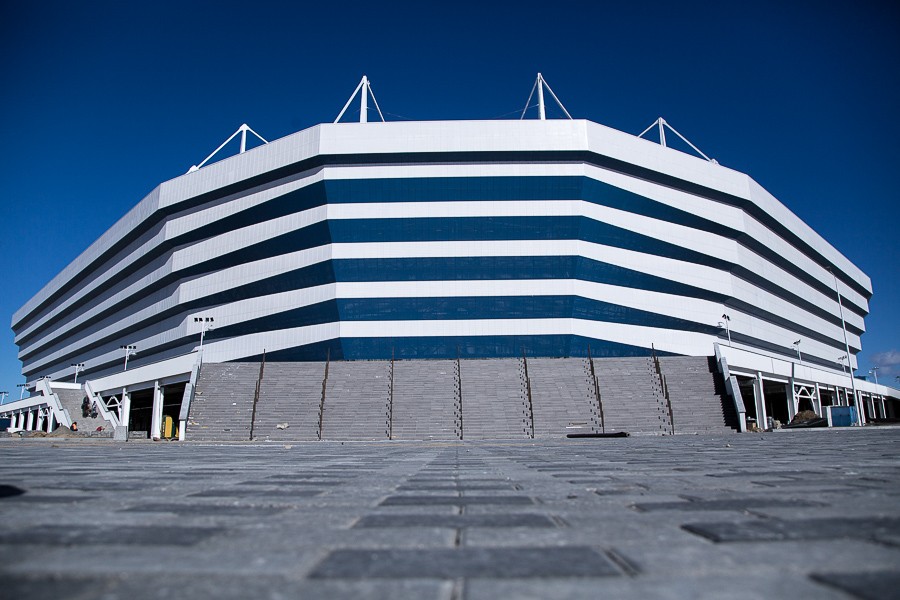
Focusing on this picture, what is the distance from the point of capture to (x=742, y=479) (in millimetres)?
5035

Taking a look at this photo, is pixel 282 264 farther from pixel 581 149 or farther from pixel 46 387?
pixel 581 149

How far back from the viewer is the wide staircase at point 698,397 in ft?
95.0

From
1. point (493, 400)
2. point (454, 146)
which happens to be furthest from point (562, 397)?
point (454, 146)

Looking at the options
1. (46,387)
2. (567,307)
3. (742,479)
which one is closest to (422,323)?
(567,307)

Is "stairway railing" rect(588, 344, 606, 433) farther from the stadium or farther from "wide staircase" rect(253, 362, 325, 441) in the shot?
"wide staircase" rect(253, 362, 325, 441)

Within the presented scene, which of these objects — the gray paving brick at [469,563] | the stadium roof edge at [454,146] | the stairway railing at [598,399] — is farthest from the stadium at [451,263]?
the gray paving brick at [469,563]

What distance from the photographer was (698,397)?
1217 inches

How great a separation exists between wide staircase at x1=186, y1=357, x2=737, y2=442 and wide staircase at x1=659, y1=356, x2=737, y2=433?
6 centimetres

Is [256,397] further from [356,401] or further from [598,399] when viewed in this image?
[598,399]

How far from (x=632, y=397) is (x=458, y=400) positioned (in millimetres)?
9934

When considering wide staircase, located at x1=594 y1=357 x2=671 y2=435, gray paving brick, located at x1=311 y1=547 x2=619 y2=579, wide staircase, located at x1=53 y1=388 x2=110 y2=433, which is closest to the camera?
gray paving brick, located at x1=311 y1=547 x2=619 y2=579

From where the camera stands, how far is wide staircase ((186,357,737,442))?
28.1 m

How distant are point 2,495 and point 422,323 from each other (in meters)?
40.3

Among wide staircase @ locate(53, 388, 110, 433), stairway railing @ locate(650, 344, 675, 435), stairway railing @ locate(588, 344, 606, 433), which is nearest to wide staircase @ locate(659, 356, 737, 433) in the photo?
stairway railing @ locate(650, 344, 675, 435)
